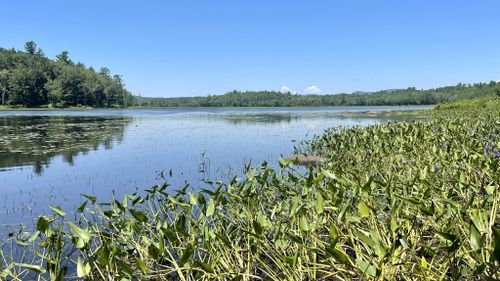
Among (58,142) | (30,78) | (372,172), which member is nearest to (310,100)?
(30,78)

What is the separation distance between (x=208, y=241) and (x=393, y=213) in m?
1.84

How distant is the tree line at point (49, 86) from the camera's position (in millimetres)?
113500

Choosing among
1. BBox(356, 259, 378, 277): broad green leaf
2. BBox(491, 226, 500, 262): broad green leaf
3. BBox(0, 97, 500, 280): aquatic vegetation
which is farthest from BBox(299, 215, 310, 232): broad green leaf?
BBox(491, 226, 500, 262): broad green leaf

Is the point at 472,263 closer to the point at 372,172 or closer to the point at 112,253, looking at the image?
the point at 112,253

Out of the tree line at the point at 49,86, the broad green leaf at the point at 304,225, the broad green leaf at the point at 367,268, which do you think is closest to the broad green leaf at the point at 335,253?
the broad green leaf at the point at 367,268

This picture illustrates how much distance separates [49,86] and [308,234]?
128 m

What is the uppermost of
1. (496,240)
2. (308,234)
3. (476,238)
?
(496,240)

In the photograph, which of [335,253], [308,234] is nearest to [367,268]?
[335,253]

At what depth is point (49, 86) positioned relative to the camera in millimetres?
117000

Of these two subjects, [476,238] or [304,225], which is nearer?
[476,238]

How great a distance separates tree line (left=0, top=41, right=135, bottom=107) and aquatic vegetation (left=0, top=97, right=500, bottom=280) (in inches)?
4838

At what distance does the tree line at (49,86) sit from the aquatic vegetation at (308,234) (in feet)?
403

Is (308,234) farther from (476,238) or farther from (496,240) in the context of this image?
(496,240)

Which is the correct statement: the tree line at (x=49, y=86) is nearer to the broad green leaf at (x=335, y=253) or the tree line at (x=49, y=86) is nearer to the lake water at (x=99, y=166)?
the lake water at (x=99, y=166)
